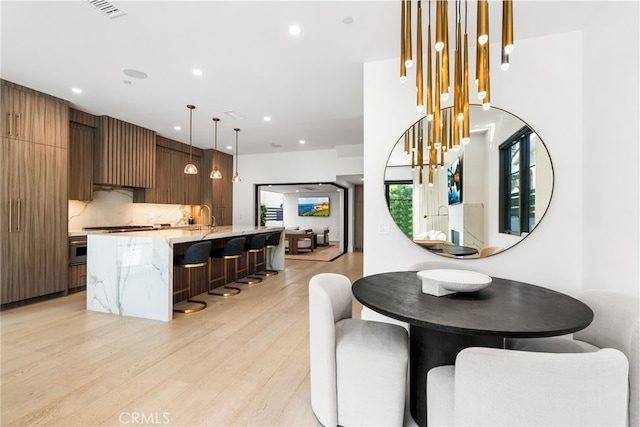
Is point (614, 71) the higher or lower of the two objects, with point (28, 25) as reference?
lower

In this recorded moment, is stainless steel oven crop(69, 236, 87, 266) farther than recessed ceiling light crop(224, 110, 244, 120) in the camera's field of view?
No

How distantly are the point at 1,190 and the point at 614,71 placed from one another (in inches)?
238

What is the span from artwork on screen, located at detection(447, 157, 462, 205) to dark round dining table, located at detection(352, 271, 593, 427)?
1002 millimetres

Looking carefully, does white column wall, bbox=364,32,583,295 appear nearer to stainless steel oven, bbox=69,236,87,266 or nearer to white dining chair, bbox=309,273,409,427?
white dining chair, bbox=309,273,409,427

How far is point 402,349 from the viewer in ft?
5.32

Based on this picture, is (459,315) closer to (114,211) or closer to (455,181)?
(455,181)

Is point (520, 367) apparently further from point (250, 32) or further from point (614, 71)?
point (250, 32)

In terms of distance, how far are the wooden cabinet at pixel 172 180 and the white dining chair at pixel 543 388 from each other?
21.1 ft

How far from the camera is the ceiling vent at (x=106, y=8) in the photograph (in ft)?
A: 7.45

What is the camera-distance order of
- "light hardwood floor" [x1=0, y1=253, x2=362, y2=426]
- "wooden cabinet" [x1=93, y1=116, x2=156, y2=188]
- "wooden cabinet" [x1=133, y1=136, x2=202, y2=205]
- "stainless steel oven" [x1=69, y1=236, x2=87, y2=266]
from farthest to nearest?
"wooden cabinet" [x1=133, y1=136, x2=202, y2=205]
"wooden cabinet" [x1=93, y1=116, x2=156, y2=188]
"stainless steel oven" [x1=69, y1=236, x2=87, y2=266]
"light hardwood floor" [x1=0, y1=253, x2=362, y2=426]

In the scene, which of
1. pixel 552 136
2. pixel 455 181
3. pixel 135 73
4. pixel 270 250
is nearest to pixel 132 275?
pixel 135 73

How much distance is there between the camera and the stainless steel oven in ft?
14.4

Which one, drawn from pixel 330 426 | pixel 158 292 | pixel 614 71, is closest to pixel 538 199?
pixel 614 71

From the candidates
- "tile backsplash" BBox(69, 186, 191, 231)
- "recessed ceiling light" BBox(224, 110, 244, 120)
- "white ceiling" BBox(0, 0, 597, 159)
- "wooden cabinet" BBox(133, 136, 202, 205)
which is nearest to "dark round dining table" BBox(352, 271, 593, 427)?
"white ceiling" BBox(0, 0, 597, 159)
